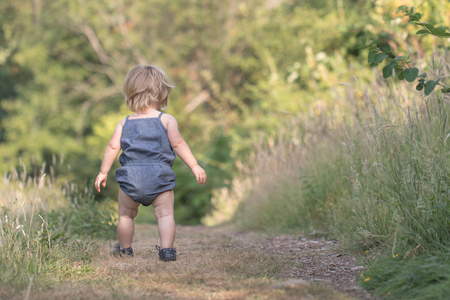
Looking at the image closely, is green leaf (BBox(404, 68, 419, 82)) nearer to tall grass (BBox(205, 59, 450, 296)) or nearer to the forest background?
tall grass (BBox(205, 59, 450, 296))

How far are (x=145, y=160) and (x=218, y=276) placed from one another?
49.3 inches

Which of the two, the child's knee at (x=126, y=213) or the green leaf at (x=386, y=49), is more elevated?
the green leaf at (x=386, y=49)

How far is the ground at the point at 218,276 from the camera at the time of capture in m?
2.77

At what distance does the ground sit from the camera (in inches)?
109

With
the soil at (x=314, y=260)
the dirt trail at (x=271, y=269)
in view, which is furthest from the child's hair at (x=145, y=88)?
the soil at (x=314, y=260)

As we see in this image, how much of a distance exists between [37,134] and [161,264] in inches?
665

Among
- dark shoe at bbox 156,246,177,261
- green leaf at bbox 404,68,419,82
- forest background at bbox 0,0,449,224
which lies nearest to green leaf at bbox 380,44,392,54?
green leaf at bbox 404,68,419,82

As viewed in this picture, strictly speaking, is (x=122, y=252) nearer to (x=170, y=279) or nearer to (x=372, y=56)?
(x=170, y=279)

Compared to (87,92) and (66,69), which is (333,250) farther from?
(66,69)

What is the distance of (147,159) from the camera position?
13.1 ft

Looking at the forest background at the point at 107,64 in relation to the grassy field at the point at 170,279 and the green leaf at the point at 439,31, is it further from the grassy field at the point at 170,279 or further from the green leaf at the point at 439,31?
the green leaf at the point at 439,31

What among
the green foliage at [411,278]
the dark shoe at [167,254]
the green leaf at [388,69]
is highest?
the green leaf at [388,69]

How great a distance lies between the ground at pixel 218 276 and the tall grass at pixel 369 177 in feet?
1.25

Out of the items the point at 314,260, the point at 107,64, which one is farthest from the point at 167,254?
the point at 107,64
